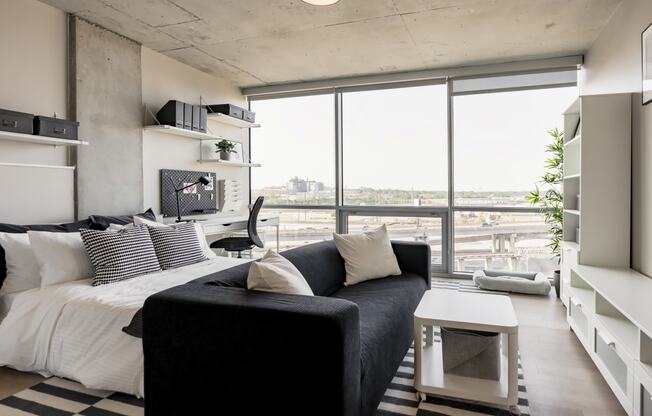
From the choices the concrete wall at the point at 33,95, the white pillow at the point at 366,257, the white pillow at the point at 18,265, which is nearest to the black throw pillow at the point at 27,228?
the white pillow at the point at 18,265

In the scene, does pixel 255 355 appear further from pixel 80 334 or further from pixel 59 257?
pixel 59 257

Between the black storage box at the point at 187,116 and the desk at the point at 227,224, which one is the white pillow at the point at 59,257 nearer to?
the desk at the point at 227,224

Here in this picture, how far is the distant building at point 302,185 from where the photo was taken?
5695 millimetres

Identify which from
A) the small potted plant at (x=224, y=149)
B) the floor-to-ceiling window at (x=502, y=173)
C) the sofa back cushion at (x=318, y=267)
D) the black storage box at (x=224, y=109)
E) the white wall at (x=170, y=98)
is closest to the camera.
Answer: the sofa back cushion at (x=318, y=267)

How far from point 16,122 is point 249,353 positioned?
2449mm

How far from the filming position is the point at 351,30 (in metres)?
3.79

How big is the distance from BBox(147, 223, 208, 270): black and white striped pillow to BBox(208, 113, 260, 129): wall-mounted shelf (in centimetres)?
205

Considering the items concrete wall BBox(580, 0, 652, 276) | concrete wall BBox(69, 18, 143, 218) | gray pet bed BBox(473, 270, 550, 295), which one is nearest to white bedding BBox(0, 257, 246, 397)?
concrete wall BBox(69, 18, 143, 218)

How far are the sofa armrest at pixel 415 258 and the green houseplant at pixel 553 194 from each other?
173cm

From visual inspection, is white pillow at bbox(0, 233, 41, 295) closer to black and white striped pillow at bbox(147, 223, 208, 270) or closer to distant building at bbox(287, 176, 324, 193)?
black and white striped pillow at bbox(147, 223, 208, 270)

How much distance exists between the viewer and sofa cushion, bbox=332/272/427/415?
1746mm

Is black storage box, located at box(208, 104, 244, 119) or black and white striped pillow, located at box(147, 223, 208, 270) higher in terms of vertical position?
black storage box, located at box(208, 104, 244, 119)

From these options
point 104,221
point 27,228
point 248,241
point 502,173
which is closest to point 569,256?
point 502,173

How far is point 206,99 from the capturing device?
201 inches
